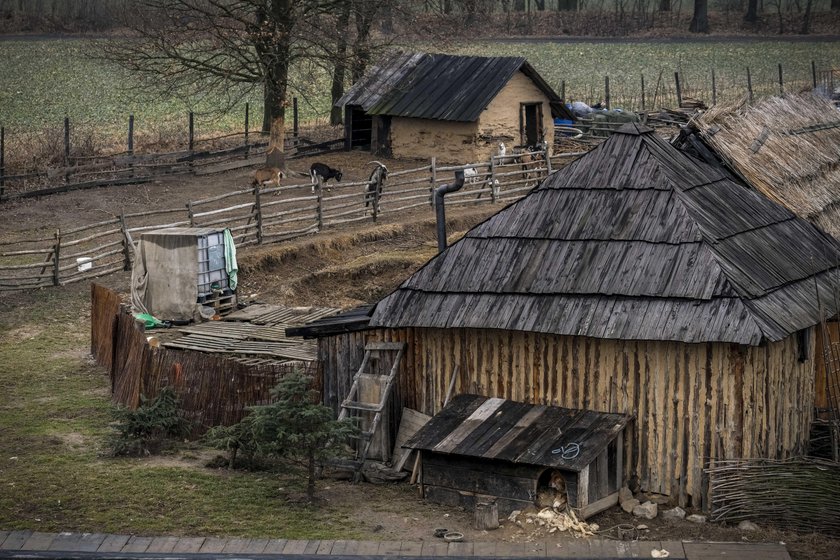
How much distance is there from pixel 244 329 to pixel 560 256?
20.8 feet

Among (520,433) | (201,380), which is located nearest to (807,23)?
(201,380)

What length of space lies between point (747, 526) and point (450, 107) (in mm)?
21447

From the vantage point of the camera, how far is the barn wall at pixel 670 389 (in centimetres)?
1420

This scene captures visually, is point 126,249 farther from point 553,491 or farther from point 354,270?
point 553,491

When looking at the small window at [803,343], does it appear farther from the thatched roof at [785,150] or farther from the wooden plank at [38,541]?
the wooden plank at [38,541]

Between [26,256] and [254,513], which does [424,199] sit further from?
[254,513]

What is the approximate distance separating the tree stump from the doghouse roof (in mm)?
580

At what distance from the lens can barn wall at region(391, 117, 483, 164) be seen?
33.8 meters

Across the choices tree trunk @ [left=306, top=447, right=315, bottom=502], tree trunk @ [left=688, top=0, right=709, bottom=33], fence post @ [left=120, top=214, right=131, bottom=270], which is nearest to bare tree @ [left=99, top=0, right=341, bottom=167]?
fence post @ [left=120, top=214, right=131, bottom=270]

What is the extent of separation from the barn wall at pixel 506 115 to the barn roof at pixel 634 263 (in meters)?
17.7

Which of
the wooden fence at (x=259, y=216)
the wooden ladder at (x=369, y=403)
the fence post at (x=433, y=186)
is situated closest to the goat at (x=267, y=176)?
the wooden fence at (x=259, y=216)

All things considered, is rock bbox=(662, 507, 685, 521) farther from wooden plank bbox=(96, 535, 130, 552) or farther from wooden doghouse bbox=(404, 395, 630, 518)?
wooden plank bbox=(96, 535, 130, 552)

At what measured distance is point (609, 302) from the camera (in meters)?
14.5

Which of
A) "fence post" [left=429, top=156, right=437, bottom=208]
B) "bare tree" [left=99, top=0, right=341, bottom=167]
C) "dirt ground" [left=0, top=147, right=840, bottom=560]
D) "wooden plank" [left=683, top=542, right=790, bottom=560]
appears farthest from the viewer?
"bare tree" [left=99, top=0, right=341, bottom=167]
